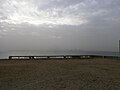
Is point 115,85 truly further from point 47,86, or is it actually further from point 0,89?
point 0,89

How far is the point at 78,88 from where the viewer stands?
7.59 metres

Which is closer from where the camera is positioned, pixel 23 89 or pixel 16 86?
pixel 23 89

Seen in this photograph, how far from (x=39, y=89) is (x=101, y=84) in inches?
131

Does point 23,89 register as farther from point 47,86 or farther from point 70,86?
point 70,86

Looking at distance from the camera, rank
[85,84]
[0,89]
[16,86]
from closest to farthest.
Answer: [0,89]
[16,86]
[85,84]

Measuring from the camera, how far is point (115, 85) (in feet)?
26.9

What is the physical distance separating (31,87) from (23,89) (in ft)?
1.53

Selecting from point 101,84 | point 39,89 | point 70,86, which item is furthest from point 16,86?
point 101,84

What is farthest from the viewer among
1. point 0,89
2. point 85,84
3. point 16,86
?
point 85,84

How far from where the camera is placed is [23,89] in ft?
23.8

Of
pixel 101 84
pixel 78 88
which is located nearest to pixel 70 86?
pixel 78 88

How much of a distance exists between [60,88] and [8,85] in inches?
104

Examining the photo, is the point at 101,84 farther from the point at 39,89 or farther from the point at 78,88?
the point at 39,89

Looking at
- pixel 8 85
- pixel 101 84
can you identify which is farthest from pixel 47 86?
pixel 101 84
